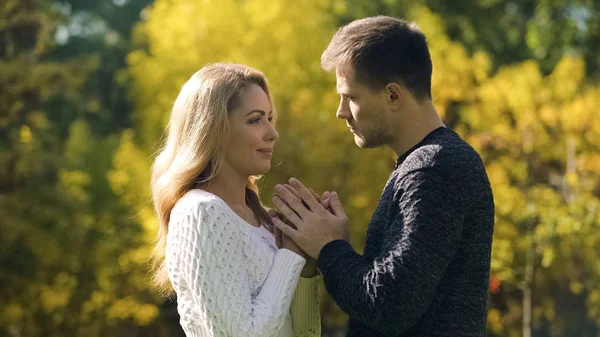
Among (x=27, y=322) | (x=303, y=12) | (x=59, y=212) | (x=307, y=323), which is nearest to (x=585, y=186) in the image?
(x=303, y=12)

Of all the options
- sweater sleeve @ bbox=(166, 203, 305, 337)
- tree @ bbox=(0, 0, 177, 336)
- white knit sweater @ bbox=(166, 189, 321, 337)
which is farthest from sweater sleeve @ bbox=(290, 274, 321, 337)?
tree @ bbox=(0, 0, 177, 336)

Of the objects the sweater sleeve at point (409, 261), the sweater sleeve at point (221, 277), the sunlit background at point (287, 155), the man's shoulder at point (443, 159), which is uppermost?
the sunlit background at point (287, 155)

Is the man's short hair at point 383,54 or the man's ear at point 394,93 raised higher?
the man's short hair at point 383,54

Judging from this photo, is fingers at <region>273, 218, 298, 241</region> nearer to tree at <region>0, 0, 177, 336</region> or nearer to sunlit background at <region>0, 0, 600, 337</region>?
sunlit background at <region>0, 0, 600, 337</region>

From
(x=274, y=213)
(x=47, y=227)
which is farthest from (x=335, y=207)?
(x=47, y=227)

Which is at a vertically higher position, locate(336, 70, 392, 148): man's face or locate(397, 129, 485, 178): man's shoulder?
locate(336, 70, 392, 148): man's face

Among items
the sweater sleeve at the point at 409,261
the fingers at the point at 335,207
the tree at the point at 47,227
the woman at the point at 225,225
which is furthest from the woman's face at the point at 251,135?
the tree at the point at 47,227

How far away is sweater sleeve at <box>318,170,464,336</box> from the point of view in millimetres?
2896

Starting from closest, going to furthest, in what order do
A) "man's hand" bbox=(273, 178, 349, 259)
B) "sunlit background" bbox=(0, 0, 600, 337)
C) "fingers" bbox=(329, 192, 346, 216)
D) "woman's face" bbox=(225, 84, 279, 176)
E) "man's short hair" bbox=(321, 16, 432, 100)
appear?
"man's short hair" bbox=(321, 16, 432, 100), "man's hand" bbox=(273, 178, 349, 259), "fingers" bbox=(329, 192, 346, 216), "woman's face" bbox=(225, 84, 279, 176), "sunlit background" bbox=(0, 0, 600, 337)

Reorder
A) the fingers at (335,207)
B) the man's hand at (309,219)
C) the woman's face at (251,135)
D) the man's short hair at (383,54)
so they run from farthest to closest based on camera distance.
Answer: the woman's face at (251,135), the fingers at (335,207), the man's hand at (309,219), the man's short hair at (383,54)

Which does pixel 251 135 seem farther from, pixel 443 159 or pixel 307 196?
pixel 443 159

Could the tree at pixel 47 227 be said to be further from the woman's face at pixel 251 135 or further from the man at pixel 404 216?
the man at pixel 404 216

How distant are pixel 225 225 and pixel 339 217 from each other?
426 millimetres

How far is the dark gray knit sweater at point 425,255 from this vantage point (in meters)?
2.91
